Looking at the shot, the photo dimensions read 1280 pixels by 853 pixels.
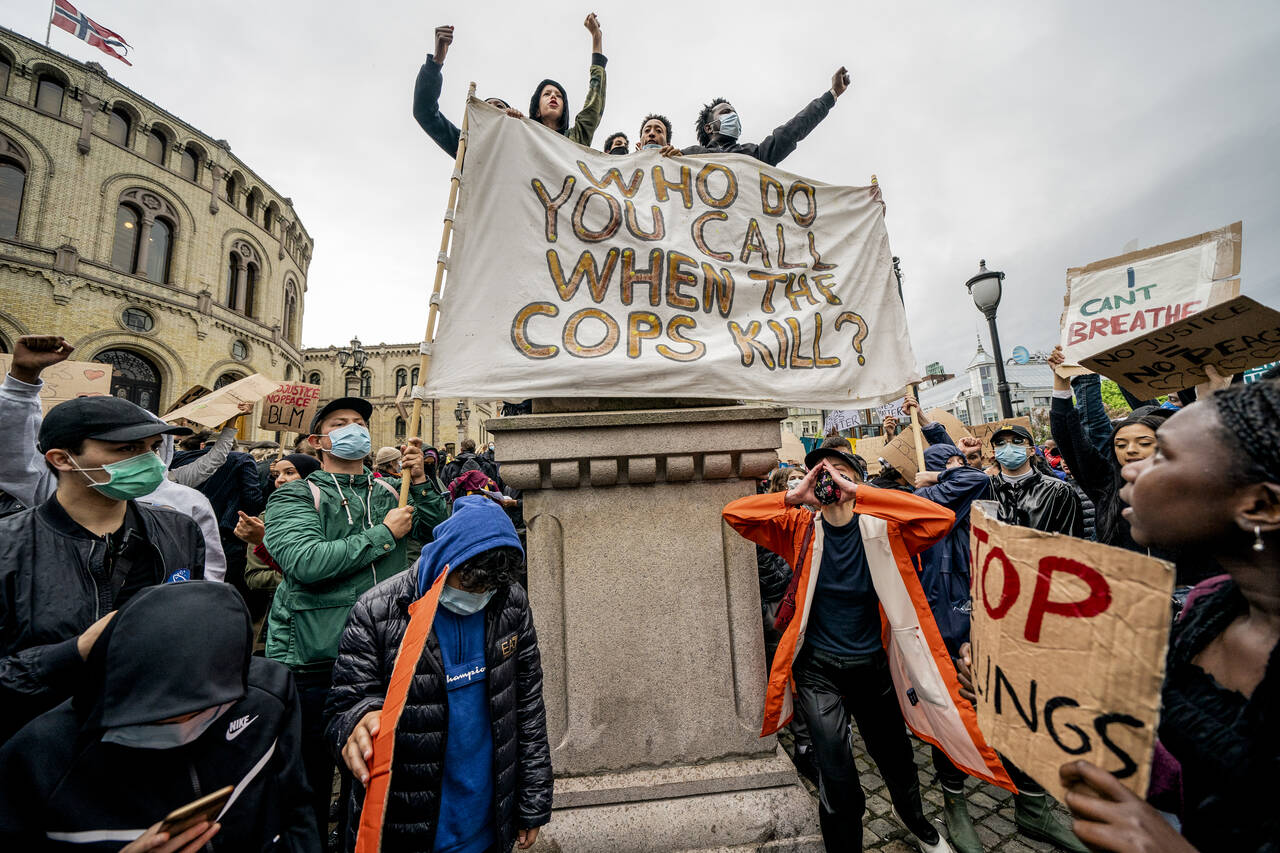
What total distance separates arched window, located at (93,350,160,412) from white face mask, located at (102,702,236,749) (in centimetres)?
2727

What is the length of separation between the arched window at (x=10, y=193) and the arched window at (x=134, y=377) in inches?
198

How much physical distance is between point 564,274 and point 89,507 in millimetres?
2276

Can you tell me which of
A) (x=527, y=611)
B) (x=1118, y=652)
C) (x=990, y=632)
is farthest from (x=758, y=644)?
(x=1118, y=652)

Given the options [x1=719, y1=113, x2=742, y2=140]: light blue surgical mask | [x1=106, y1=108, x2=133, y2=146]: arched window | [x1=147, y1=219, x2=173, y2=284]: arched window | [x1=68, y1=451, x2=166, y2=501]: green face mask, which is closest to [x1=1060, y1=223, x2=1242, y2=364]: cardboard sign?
[x1=719, y1=113, x2=742, y2=140]: light blue surgical mask

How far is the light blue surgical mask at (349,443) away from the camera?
9.09 ft

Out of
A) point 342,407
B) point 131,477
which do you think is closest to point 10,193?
point 342,407

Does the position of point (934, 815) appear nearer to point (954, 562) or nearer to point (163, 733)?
point (954, 562)

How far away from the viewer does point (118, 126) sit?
23094 millimetres

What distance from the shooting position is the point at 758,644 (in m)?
2.76

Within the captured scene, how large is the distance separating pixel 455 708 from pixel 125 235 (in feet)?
103

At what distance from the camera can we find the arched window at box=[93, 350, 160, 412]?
20.8m

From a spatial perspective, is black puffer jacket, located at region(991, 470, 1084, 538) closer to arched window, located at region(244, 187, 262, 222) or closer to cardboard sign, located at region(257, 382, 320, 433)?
cardboard sign, located at region(257, 382, 320, 433)

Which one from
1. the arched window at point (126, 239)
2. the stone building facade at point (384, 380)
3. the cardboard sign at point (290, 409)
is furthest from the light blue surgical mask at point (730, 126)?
the stone building facade at point (384, 380)

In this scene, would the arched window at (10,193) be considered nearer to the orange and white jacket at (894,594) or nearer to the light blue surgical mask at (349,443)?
the light blue surgical mask at (349,443)
